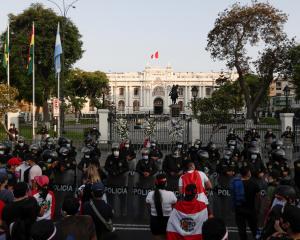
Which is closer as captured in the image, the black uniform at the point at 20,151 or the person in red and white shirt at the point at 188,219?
the person in red and white shirt at the point at 188,219

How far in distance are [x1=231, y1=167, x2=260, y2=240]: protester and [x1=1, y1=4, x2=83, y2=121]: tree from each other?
3634cm

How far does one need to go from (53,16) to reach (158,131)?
2227 centimetres

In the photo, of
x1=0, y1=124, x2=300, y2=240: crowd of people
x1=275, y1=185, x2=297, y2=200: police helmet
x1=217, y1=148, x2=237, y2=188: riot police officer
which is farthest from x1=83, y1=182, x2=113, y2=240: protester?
x1=217, y1=148, x2=237, y2=188: riot police officer

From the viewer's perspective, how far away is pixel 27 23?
149ft

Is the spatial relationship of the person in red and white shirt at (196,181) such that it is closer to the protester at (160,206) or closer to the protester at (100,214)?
the protester at (160,206)

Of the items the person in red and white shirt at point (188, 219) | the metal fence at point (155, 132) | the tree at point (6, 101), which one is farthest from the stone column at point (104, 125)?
the person in red and white shirt at point (188, 219)

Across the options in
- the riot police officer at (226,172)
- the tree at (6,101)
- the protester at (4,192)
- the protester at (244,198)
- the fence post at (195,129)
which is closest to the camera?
the protester at (4,192)

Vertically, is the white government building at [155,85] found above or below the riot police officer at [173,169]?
above

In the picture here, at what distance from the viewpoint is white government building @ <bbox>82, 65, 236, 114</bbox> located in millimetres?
114250

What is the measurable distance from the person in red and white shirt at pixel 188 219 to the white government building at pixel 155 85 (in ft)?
351

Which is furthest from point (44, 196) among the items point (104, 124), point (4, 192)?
point (104, 124)

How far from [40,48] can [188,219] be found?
39.8m

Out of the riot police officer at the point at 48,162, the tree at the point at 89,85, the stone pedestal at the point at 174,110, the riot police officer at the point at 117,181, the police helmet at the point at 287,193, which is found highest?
the tree at the point at 89,85

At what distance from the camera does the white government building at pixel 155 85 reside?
11425cm
